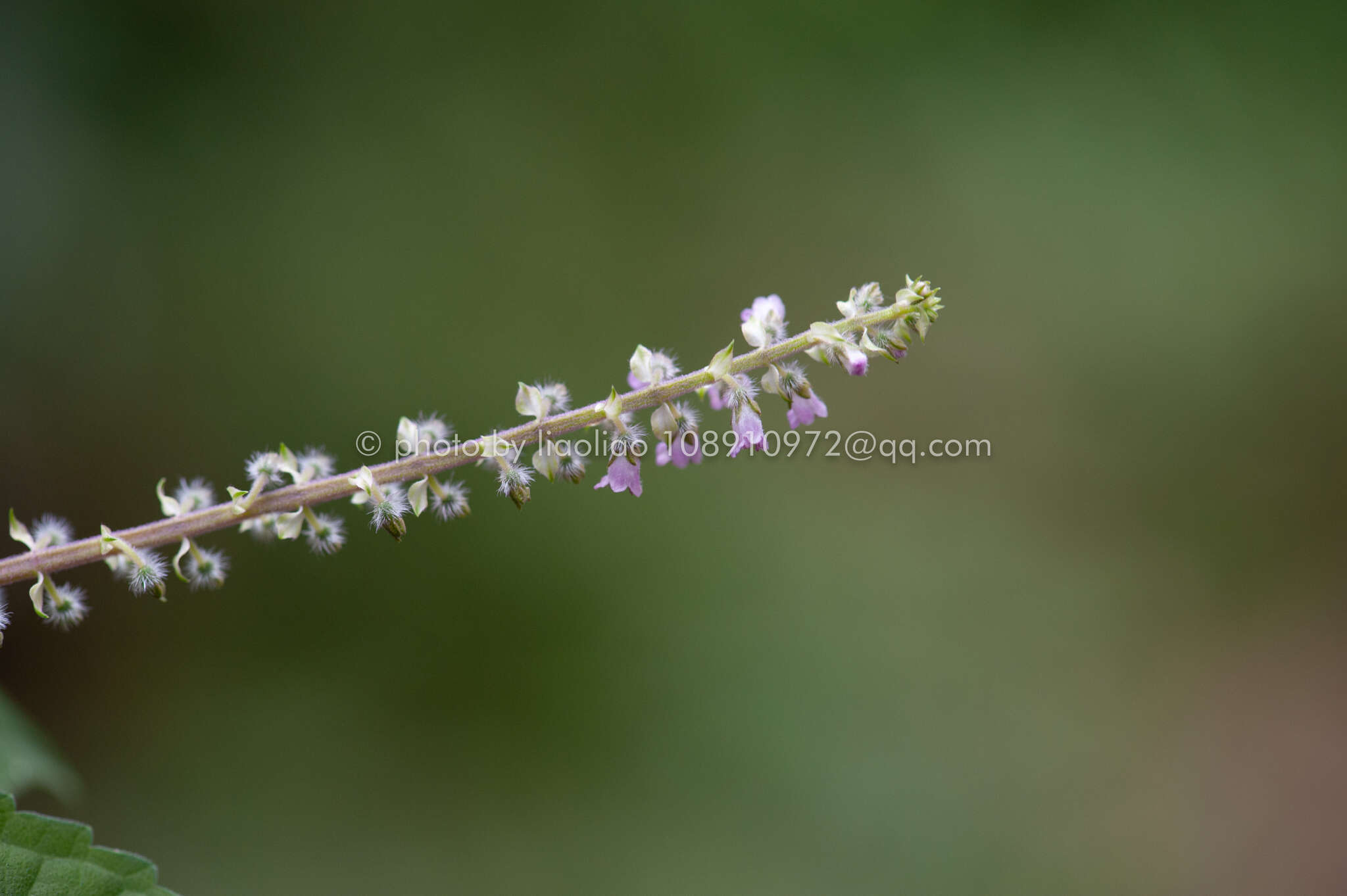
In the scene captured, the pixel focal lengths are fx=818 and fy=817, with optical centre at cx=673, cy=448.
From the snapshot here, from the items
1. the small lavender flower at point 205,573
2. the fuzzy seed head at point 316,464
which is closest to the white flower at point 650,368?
the fuzzy seed head at point 316,464

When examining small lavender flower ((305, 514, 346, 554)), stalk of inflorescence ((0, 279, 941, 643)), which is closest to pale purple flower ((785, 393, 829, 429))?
stalk of inflorescence ((0, 279, 941, 643))

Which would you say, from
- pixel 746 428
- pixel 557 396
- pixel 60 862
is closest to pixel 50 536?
pixel 60 862

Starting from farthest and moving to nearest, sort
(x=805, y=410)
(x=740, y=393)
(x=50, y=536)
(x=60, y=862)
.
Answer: (x=805, y=410) → (x=740, y=393) → (x=50, y=536) → (x=60, y=862)

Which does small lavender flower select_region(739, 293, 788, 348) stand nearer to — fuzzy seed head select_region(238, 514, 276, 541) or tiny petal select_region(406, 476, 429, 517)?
tiny petal select_region(406, 476, 429, 517)

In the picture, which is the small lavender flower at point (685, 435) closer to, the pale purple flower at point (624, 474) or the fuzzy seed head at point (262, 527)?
the pale purple flower at point (624, 474)

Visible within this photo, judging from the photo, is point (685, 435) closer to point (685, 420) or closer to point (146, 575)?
point (685, 420)

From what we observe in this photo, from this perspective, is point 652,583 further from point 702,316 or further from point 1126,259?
point 1126,259
